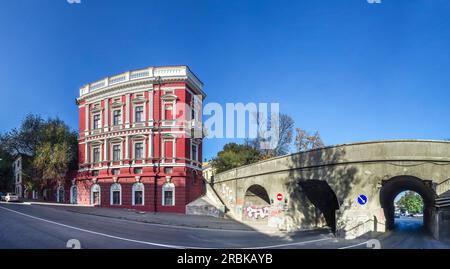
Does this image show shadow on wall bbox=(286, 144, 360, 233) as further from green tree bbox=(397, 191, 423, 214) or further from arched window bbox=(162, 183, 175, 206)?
green tree bbox=(397, 191, 423, 214)

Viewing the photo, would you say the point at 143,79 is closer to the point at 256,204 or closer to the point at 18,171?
the point at 256,204

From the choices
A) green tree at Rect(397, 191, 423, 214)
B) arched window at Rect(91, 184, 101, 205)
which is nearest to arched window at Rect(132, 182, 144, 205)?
arched window at Rect(91, 184, 101, 205)

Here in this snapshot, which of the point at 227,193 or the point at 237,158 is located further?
the point at 237,158

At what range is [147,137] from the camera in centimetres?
2708

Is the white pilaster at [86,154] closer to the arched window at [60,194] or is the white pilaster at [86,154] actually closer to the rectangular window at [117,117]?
the rectangular window at [117,117]

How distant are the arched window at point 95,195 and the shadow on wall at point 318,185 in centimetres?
1972

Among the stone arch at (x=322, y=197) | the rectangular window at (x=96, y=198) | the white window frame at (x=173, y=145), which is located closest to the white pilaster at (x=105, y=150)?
the rectangular window at (x=96, y=198)

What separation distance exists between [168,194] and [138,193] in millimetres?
3021

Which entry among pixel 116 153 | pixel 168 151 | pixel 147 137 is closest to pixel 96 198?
pixel 116 153
